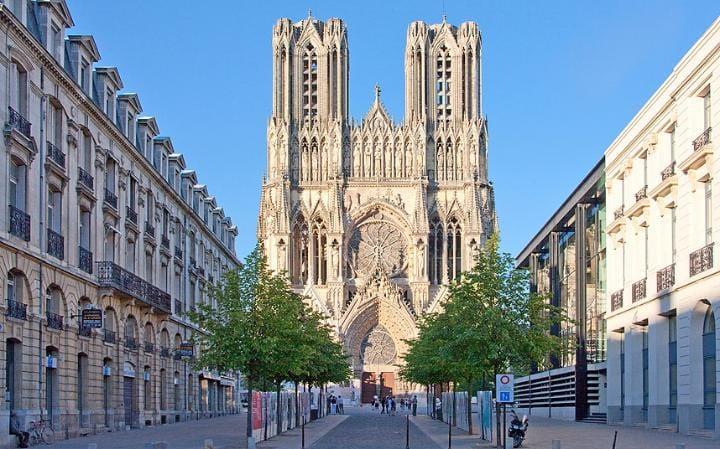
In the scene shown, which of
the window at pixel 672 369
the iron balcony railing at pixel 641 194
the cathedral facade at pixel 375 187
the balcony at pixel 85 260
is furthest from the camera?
the cathedral facade at pixel 375 187

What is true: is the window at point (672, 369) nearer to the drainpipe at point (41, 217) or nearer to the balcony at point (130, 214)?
the drainpipe at point (41, 217)

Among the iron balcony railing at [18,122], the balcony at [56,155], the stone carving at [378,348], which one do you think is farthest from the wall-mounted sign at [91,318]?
the stone carving at [378,348]

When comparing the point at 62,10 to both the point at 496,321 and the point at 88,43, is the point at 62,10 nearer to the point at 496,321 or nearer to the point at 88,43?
the point at 88,43

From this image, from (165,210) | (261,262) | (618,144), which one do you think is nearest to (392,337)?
(165,210)

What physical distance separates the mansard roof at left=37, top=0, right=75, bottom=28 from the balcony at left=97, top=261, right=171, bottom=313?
9623 mm

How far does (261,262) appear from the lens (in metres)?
41.1

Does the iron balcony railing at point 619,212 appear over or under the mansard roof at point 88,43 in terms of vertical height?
under

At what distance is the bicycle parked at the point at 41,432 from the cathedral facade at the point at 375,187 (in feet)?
209

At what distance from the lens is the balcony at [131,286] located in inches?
1795

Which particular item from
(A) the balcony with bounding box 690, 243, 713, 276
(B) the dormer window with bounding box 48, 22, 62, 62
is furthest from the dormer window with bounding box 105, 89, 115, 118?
(A) the balcony with bounding box 690, 243, 713, 276

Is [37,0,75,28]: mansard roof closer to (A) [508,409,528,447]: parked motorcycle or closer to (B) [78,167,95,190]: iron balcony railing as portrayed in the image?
(B) [78,167,95,190]: iron balcony railing

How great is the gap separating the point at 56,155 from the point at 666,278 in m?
21.3

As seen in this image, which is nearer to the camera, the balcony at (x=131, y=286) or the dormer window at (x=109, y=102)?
the balcony at (x=131, y=286)

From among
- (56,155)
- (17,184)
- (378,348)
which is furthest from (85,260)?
(378,348)
